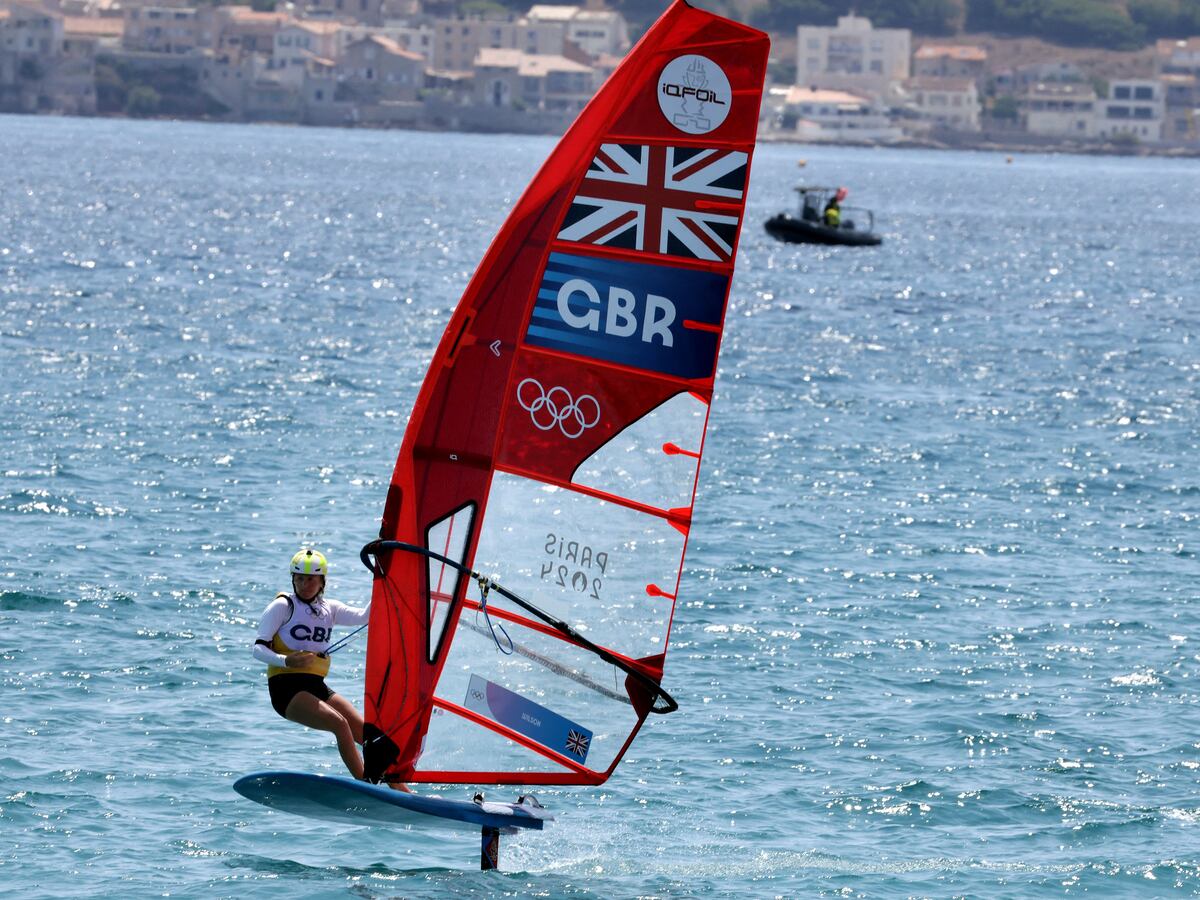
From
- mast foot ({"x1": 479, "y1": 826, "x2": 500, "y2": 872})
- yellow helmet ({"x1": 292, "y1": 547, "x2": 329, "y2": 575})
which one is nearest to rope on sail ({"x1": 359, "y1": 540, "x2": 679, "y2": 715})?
yellow helmet ({"x1": 292, "y1": 547, "x2": 329, "y2": 575})

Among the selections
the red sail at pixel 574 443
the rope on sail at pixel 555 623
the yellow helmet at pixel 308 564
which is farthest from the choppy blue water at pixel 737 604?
the yellow helmet at pixel 308 564

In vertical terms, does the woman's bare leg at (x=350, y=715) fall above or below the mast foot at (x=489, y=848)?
above

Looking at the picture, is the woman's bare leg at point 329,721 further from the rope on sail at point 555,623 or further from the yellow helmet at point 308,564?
the rope on sail at point 555,623

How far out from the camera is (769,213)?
100m

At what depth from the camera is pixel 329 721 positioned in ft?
39.0

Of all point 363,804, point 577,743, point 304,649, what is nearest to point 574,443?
point 577,743

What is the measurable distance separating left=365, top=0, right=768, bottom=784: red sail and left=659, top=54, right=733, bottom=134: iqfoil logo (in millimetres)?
12

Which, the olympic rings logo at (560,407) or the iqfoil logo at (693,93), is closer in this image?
the iqfoil logo at (693,93)

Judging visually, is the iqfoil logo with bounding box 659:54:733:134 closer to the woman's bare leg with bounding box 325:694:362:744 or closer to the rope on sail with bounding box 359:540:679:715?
the rope on sail with bounding box 359:540:679:715

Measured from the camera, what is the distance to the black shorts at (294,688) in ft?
→ 39.5

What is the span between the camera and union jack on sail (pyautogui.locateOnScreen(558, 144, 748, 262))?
1084 centimetres

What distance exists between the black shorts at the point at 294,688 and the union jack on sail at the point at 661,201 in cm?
322

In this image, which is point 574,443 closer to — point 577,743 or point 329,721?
point 577,743

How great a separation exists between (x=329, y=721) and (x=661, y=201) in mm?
3732
